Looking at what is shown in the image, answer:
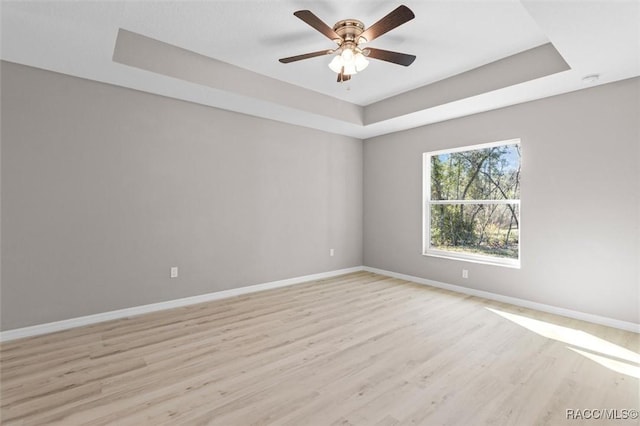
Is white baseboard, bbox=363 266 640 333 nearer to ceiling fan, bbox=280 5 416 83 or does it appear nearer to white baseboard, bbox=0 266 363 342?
white baseboard, bbox=0 266 363 342

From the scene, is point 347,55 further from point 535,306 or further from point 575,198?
point 535,306

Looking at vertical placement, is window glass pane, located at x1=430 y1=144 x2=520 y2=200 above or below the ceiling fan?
below

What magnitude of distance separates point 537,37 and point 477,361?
293 centimetres

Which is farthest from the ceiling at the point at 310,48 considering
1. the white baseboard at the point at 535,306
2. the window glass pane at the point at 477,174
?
the white baseboard at the point at 535,306

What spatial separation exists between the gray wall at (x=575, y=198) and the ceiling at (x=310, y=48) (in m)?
0.25

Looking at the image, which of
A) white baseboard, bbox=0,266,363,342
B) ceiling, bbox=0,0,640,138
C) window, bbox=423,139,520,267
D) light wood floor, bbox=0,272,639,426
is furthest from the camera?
window, bbox=423,139,520,267

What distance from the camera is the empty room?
6.78ft

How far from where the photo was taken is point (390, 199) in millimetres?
5359

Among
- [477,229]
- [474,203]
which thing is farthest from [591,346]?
[474,203]

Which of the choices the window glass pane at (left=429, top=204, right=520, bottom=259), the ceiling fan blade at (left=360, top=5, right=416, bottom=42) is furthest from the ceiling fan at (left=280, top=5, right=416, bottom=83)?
the window glass pane at (left=429, top=204, right=520, bottom=259)

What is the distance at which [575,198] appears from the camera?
337 cm

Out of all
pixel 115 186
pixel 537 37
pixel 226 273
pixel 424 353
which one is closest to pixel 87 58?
pixel 115 186

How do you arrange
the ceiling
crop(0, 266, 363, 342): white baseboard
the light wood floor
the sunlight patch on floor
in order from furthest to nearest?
1. crop(0, 266, 363, 342): white baseboard
2. the sunlight patch on floor
3. the ceiling
4. the light wood floor

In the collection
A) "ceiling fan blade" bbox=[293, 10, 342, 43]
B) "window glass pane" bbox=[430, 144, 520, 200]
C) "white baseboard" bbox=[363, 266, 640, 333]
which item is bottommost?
"white baseboard" bbox=[363, 266, 640, 333]
